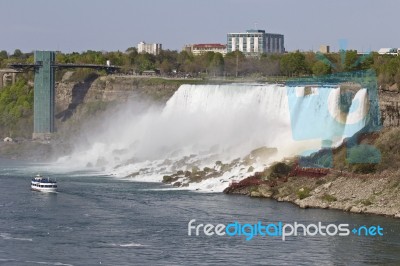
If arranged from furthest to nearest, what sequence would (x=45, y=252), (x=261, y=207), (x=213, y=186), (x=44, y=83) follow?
(x=44, y=83) → (x=213, y=186) → (x=261, y=207) → (x=45, y=252)

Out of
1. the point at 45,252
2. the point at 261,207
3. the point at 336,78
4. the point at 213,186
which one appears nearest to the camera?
the point at 45,252

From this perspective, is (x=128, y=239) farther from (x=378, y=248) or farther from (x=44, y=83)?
(x=44, y=83)

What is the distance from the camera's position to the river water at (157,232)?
3278cm

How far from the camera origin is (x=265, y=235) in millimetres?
36531

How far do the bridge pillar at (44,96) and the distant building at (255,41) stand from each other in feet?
237

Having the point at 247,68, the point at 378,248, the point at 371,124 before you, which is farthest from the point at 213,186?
the point at 247,68

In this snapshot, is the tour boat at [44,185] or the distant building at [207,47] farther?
the distant building at [207,47]

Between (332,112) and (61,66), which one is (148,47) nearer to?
(61,66)

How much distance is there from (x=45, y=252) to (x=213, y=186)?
16.7 metres

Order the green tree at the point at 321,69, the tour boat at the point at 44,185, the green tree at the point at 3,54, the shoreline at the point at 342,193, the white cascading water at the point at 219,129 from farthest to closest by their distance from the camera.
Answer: the green tree at the point at 3,54 → the green tree at the point at 321,69 → the white cascading water at the point at 219,129 → the tour boat at the point at 44,185 → the shoreline at the point at 342,193

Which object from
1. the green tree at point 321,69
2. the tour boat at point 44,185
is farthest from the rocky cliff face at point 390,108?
the green tree at point 321,69

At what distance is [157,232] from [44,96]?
41.0 metres

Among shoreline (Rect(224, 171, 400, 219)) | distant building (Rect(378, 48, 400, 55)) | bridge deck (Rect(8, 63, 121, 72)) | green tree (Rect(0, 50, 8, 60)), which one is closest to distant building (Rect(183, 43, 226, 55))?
green tree (Rect(0, 50, 8, 60))

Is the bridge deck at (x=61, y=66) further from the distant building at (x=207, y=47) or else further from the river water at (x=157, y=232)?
the distant building at (x=207, y=47)
